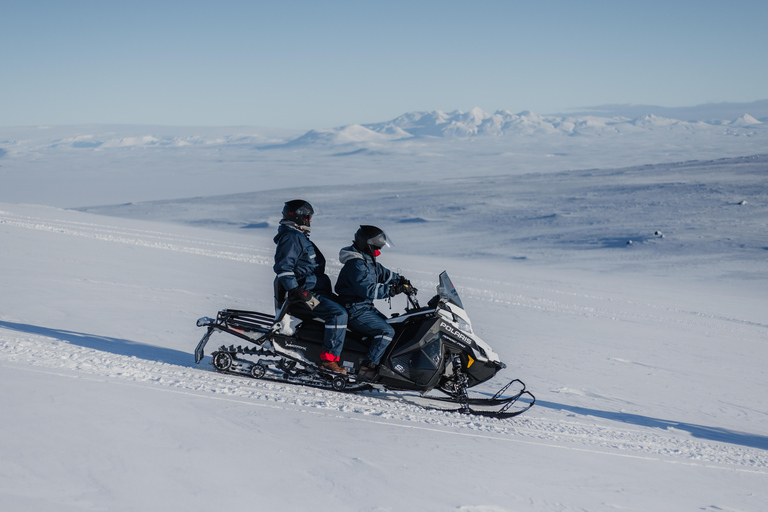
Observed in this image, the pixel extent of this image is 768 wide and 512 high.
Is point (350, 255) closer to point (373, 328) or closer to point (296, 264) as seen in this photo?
point (296, 264)

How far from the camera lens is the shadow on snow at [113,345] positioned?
554cm

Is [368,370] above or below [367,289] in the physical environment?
below

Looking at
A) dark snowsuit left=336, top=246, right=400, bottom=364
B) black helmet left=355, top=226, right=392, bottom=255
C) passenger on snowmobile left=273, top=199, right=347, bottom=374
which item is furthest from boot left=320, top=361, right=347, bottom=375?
black helmet left=355, top=226, right=392, bottom=255

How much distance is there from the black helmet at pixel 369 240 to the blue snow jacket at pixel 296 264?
0.37 meters

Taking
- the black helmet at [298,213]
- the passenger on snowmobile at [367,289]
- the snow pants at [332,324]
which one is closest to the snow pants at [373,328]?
the passenger on snowmobile at [367,289]

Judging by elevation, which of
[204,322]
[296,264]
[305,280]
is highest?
[296,264]

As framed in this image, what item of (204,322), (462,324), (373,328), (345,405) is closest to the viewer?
(345,405)

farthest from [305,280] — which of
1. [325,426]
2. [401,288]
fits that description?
[325,426]

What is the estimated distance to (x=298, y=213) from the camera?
5059 mm

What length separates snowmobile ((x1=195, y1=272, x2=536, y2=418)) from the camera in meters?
5.17

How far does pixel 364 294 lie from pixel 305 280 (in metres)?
0.50

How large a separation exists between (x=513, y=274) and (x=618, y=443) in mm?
13413

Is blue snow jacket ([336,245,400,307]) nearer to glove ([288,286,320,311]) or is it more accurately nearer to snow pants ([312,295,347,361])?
snow pants ([312,295,347,361])

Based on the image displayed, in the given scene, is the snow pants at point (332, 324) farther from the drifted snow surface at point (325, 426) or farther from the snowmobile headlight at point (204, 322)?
the snowmobile headlight at point (204, 322)
